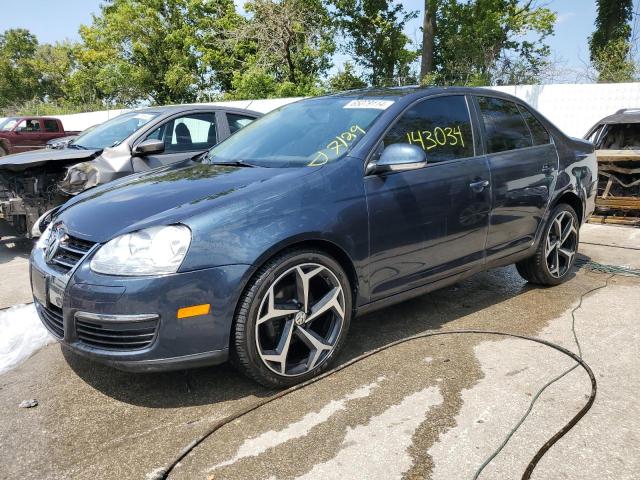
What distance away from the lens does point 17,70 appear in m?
52.6

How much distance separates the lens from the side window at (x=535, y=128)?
427cm

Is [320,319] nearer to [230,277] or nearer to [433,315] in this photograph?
[230,277]

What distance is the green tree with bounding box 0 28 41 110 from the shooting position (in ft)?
171

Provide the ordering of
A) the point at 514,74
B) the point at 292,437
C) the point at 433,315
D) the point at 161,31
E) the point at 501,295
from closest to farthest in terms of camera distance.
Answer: the point at 292,437
the point at 433,315
the point at 501,295
the point at 514,74
the point at 161,31

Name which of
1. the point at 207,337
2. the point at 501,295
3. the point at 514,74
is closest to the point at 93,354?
the point at 207,337

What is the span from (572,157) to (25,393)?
14.4ft

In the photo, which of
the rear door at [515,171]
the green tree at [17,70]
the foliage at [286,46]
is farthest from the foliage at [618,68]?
the green tree at [17,70]

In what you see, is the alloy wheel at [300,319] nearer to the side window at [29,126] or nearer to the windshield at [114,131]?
the windshield at [114,131]

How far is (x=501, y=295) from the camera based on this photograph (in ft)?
14.7

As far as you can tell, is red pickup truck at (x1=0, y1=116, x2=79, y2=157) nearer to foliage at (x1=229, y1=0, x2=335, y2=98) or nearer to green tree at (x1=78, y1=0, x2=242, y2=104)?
foliage at (x1=229, y1=0, x2=335, y2=98)

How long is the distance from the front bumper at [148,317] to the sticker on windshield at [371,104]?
4.88 feet

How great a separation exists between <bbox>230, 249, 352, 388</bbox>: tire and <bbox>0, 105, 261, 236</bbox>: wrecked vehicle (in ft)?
10.7

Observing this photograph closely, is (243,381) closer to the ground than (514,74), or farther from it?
closer to the ground

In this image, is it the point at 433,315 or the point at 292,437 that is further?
the point at 433,315
